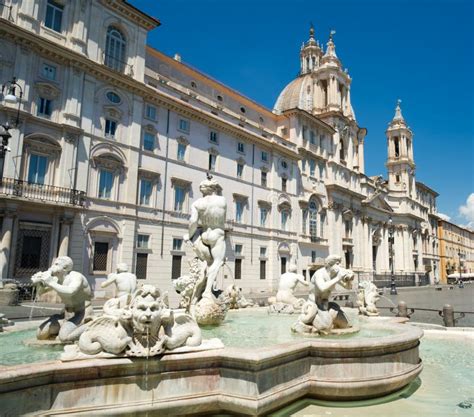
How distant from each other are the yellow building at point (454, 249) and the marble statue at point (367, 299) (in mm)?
77732

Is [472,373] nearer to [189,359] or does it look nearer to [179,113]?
[189,359]

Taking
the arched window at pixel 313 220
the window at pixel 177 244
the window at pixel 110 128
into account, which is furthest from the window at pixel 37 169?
the arched window at pixel 313 220

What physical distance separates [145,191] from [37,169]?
7.22m

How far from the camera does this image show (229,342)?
543 cm

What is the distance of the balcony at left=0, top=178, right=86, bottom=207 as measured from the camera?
18.2 m

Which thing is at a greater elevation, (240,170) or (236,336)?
(240,170)

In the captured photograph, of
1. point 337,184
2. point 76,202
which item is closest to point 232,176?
point 76,202

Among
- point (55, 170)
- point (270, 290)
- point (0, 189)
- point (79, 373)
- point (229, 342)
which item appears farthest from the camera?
point (270, 290)

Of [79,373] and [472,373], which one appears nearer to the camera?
[79,373]

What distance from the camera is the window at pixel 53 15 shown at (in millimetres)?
21266

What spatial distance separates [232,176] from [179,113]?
717 centimetres

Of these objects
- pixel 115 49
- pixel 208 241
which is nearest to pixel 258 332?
pixel 208 241

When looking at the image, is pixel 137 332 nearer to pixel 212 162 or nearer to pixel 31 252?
pixel 31 252

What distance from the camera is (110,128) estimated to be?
23547mm
